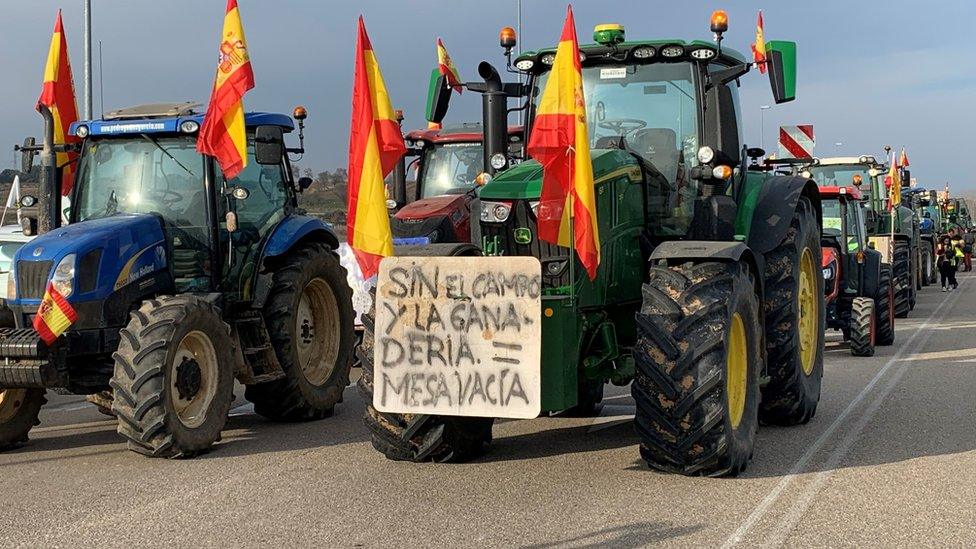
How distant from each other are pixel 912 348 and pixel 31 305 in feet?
38.0

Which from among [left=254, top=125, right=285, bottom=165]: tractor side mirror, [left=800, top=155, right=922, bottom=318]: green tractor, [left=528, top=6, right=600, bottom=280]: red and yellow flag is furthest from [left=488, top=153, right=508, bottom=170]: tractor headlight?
[left=800, top=155, right=922, bottom=318]: green tractor

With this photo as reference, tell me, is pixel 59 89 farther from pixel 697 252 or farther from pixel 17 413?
pixel 697 252

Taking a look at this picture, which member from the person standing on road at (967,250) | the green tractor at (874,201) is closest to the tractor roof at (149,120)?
the green tractor at (874,201)

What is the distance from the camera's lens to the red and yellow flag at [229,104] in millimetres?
8789

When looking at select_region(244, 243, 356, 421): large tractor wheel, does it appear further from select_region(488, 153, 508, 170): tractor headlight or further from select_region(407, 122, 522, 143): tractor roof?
select_region(407, 122, 522, 143): tractor roof

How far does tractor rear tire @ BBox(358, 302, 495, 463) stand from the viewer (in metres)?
7.33

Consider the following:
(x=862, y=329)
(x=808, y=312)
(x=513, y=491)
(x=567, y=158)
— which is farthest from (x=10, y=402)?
(x=862, y=329)

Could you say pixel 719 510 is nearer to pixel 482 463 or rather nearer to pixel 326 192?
pixel 482 463

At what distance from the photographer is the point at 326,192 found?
28688 mm

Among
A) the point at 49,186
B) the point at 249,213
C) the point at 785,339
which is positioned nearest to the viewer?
the point at 785,339

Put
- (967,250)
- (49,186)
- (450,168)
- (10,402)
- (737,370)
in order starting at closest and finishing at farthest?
(737,370)
(10,402)
(49,186)
(450,168)
(967,250)

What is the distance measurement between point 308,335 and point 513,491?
4.08 m

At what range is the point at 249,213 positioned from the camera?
393 inches

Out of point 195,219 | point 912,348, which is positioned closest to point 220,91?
point 195,219
